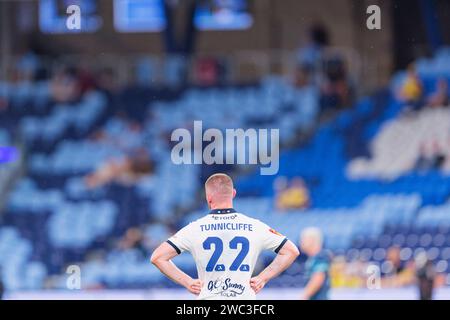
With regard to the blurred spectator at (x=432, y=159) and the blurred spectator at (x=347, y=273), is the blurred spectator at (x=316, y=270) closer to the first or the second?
the blurred spectator at (x=347, y=273)

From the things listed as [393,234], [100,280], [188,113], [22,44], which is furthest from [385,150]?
[22,44]

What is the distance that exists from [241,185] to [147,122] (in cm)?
202

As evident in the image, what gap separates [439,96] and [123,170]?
4729 millimetres

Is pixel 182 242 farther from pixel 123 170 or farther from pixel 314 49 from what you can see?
pixel 314 49

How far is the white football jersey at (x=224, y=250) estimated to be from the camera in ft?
23.7

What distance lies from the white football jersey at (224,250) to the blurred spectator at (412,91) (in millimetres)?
11781

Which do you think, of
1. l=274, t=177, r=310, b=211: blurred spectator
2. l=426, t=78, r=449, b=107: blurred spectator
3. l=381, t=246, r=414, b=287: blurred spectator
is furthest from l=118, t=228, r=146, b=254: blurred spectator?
l=426, t=78, r=449, b=107: blurred spectator

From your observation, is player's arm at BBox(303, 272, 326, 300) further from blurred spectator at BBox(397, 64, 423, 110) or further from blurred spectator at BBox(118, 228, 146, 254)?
blurred spectator at BBox(397, 64, 423, 110)

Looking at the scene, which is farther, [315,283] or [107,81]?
[107,81]

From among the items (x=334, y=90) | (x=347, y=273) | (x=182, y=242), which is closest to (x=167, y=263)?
(x=182, y=242)

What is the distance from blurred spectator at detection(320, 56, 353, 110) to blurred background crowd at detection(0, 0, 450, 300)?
21 mm

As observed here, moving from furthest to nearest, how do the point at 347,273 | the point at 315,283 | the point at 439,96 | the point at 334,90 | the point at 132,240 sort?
the point at 334,90 → the point at 439,96 → the point at 132,240 → the point at 347,273 → the point at 315,283

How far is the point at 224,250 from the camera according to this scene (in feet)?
23.7
